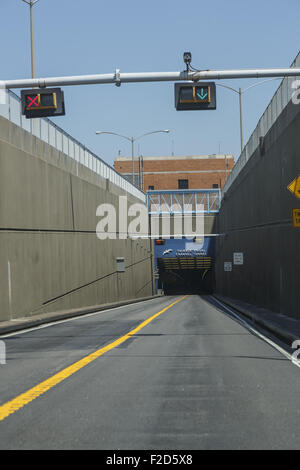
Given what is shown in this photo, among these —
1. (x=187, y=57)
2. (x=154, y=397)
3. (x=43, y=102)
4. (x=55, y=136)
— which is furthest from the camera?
(x=55, y=136)

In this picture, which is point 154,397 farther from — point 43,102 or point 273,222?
point 273,222

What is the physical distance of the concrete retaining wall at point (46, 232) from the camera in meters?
19.2

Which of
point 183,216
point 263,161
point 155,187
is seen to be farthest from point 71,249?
point 155,187

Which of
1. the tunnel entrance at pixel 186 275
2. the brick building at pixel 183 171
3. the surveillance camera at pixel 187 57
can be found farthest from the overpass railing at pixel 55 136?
the brick building at pixel 183 171

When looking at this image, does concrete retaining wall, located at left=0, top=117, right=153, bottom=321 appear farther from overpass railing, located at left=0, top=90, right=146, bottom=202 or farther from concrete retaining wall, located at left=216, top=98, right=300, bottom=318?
concrete retaining wall, located at left=216, top=98, right=300, bottom=318

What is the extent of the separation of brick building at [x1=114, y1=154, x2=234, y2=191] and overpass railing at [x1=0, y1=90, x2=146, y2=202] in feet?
185

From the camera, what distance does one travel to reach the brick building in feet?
340

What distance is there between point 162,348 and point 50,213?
13543 millimetres

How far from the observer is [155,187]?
339 feet

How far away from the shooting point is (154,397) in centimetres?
726

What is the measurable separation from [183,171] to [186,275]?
22.5 metres

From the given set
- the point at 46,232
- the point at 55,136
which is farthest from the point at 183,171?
the point at 46,232

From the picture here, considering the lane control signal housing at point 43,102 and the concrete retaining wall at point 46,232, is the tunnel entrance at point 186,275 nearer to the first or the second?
the concrete retaining wall at point 46,232

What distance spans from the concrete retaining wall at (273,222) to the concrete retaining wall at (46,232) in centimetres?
902
